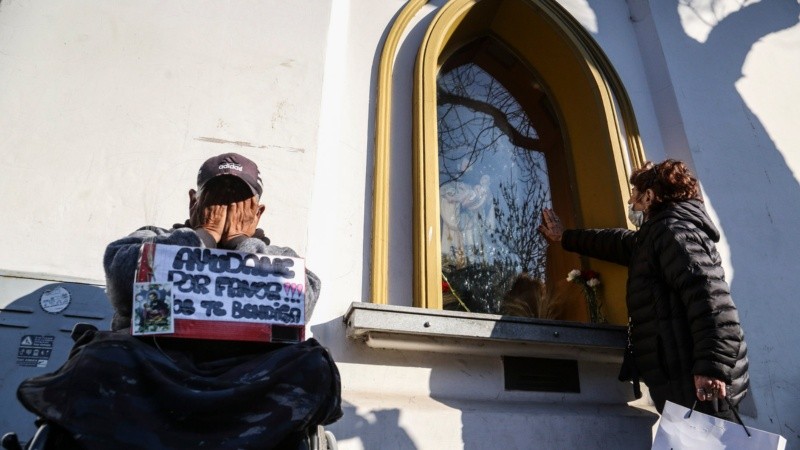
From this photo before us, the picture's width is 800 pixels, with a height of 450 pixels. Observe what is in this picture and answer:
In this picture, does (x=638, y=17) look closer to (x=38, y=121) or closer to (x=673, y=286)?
(x=673, y=286)

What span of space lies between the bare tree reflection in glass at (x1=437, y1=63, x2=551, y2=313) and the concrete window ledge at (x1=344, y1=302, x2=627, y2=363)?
24.3 inches

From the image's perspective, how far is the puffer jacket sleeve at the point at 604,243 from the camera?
296 cm

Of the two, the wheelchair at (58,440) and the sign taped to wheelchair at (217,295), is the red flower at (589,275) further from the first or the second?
the wheelchair at (58,440)

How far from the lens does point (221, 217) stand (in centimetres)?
179

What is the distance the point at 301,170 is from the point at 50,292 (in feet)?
4.07

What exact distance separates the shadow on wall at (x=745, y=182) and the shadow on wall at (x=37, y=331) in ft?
11.5

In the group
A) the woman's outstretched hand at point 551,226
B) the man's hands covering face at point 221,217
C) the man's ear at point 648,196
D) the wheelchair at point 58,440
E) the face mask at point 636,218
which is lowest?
the wheelchair at point 58,440

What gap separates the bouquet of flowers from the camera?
3271 mm

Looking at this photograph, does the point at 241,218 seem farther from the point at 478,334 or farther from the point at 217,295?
the point at 478,334

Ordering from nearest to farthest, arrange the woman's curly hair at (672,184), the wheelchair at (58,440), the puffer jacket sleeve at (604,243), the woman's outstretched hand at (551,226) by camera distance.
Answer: the wheelchair at (58,440) < the woman's curly hair at (672,184) < the puffer jacket sleeve at (604,243) < the woman's outstretched hand at (551,226)

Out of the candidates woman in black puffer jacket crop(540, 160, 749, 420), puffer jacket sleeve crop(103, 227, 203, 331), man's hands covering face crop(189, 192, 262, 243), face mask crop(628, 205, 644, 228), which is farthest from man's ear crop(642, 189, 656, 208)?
puffer jacket sleeve crop(103, 227, 203, 331)

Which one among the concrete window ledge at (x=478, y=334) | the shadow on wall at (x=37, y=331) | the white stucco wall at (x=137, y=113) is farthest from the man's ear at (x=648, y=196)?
the shadow on wall at (x=37, y=331)

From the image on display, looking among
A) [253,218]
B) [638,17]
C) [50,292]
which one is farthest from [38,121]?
[638,17]

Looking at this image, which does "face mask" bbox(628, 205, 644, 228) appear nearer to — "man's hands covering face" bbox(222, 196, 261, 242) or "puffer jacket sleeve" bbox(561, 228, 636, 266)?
"puffer jacket sleeve" bbox(561, 228, 636, 266)
